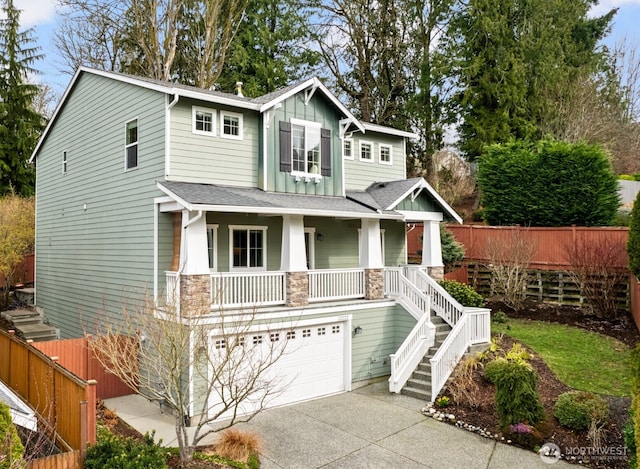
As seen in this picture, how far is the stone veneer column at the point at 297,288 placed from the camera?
41.4 feet

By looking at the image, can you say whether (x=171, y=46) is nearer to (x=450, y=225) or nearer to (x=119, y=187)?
(x=119, y=187)

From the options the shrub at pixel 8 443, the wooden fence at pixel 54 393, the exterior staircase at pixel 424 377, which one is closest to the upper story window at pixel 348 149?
the exterior staircase at pixel 424 377

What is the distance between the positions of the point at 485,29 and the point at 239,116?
20748 millimetres

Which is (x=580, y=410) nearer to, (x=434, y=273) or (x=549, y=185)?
(x=434, y=273)

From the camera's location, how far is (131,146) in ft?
44.7

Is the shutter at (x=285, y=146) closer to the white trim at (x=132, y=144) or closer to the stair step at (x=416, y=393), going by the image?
the white trim at (x=132, y=144)

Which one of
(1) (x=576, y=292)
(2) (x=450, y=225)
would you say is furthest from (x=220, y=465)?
(2) (x=450, y=225)

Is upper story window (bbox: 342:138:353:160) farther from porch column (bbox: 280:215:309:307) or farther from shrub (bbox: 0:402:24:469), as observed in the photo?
shrub (bbox: 0:402:24:469)

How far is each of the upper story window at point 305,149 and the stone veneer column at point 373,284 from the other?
3372 millimetres

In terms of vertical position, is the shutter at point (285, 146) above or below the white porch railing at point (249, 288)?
above

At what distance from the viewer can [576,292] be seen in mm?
17531

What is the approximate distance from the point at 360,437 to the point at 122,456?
5.04 meters

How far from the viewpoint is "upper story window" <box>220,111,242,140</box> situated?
44.0 feet

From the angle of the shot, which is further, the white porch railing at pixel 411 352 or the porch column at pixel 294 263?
the white porch railing at pixel 411 352
